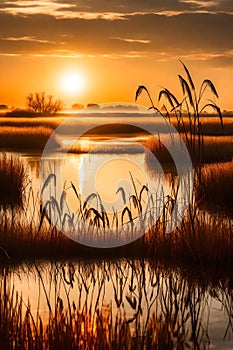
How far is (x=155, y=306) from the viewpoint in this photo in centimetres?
704

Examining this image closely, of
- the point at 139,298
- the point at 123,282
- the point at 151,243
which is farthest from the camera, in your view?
the point at 151,243

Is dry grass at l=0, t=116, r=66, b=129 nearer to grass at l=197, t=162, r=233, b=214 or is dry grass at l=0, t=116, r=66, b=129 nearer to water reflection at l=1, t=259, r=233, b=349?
grass at l=197, t=162, r=233, b=214

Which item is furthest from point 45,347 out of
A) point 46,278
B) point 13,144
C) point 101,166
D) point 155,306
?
point 13,144

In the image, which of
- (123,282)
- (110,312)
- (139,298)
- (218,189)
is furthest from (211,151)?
(110,312)

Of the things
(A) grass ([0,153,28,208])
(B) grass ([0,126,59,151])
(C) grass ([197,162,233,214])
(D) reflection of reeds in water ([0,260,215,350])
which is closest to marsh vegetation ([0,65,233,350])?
(D) reflection of reeds in water ([0,260,215,350])

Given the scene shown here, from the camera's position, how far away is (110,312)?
264 inches

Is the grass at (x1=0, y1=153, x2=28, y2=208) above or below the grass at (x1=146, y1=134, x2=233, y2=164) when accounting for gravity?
below

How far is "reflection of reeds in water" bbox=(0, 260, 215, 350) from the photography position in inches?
215

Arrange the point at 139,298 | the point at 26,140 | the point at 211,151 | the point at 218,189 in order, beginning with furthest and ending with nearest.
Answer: the point at 26,140
the point at 211,151
the point at 218,189
the point at 139,298

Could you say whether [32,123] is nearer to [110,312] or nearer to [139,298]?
[139,298]

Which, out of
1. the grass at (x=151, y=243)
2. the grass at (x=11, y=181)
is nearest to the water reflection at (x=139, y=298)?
the grass at (x=151, y=243)

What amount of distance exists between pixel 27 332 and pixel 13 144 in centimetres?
2728

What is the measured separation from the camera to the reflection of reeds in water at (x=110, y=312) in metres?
5.47

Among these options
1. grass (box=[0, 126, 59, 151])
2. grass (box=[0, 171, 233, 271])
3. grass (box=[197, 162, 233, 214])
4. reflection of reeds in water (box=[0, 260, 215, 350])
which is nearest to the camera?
reflection of reeds in water (box=[0, 260, 215, 350])
